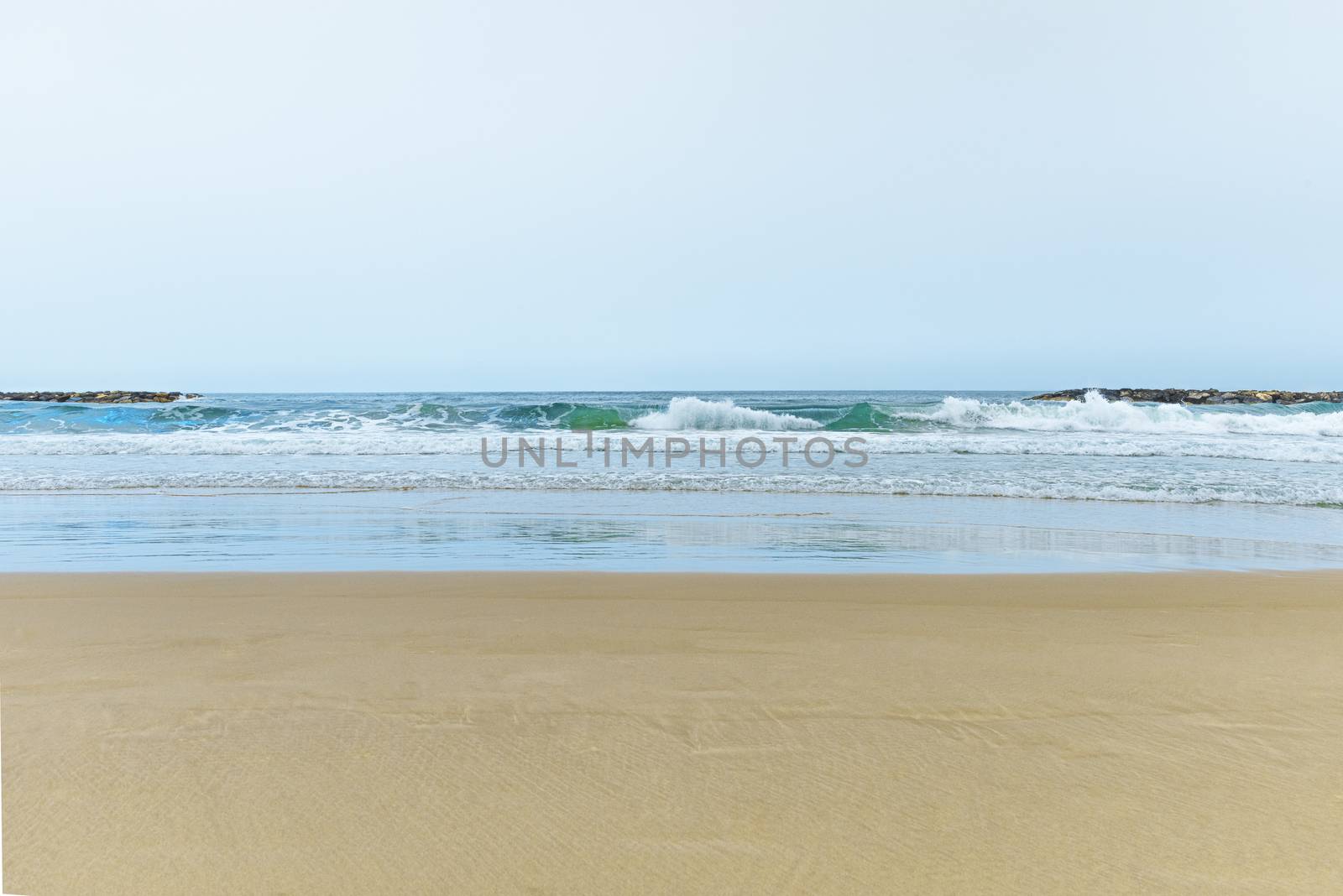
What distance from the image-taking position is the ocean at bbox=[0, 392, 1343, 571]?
5.92m

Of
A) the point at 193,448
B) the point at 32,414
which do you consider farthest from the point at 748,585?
the point at 32,414

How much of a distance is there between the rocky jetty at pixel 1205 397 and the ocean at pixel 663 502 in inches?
843

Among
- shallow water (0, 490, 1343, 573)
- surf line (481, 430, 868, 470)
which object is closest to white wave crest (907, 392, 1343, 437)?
surf line (481, 430, 868, 470)

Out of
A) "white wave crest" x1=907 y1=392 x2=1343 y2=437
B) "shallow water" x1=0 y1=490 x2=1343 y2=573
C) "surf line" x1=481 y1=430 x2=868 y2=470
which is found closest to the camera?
"shallow water" x1=0 y1=490 x2=1343 y2=573

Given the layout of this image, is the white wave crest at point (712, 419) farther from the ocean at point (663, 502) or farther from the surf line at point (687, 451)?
the ocean at point (663, 502)

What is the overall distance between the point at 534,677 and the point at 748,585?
2.09 metres

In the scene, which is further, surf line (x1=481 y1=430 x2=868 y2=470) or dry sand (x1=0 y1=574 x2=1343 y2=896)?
surf line (x1=481 y1=430 x2=868 y2=470)

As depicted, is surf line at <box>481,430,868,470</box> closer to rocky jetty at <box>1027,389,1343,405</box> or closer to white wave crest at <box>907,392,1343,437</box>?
white wave crest at <box>907,392,1343,437</box>

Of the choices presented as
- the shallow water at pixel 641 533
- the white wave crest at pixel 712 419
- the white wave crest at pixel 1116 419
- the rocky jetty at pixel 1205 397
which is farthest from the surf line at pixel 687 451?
the rocky jetty at pixel 1205 397

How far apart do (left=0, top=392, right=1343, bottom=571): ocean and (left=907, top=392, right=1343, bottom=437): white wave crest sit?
17.5 feet

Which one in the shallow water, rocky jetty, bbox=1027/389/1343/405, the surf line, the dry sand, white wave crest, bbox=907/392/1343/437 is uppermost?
rocky jetty, bbox=1027/389/1343/405

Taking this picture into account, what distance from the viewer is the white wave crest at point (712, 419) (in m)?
26.1

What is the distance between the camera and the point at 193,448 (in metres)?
15.6

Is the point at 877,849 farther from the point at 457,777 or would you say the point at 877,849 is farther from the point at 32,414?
the point at 32,414
